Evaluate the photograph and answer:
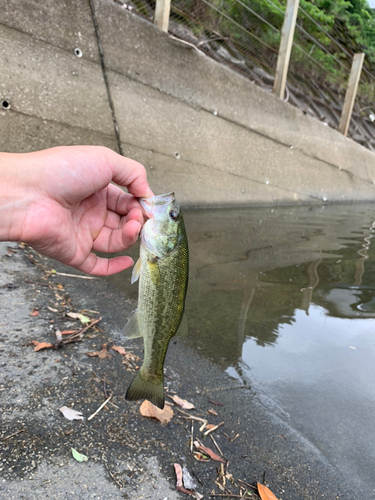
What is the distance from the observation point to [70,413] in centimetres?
258

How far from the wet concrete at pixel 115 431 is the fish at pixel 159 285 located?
0.40m

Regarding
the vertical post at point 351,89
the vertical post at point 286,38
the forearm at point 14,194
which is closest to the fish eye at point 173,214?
the forearm at point 14,194

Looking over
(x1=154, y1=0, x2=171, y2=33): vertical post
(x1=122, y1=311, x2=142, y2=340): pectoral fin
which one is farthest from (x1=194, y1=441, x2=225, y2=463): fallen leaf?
(x1=154, y1=0, x2=171, y2=33): vertical post

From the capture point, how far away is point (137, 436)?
2.55 metres

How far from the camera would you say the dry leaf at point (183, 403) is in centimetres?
296

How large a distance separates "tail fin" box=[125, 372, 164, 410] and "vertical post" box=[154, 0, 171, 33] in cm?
880

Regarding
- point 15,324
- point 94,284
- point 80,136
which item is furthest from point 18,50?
point 15,324

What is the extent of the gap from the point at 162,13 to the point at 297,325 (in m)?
8.09

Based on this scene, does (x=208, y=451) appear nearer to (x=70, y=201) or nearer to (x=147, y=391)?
(x=147, y=391)

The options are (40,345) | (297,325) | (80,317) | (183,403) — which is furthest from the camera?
(297,325)

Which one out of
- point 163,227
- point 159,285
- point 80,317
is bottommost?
point 80,317

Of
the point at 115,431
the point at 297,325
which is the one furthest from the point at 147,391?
the point at 297,325

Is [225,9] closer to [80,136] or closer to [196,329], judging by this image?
[80,136]

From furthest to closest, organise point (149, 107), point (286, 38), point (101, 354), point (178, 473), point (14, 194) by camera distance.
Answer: point (286, 38) → point (149, 107) → point (101, 354) → point (178, 473) → point (14, 194)
